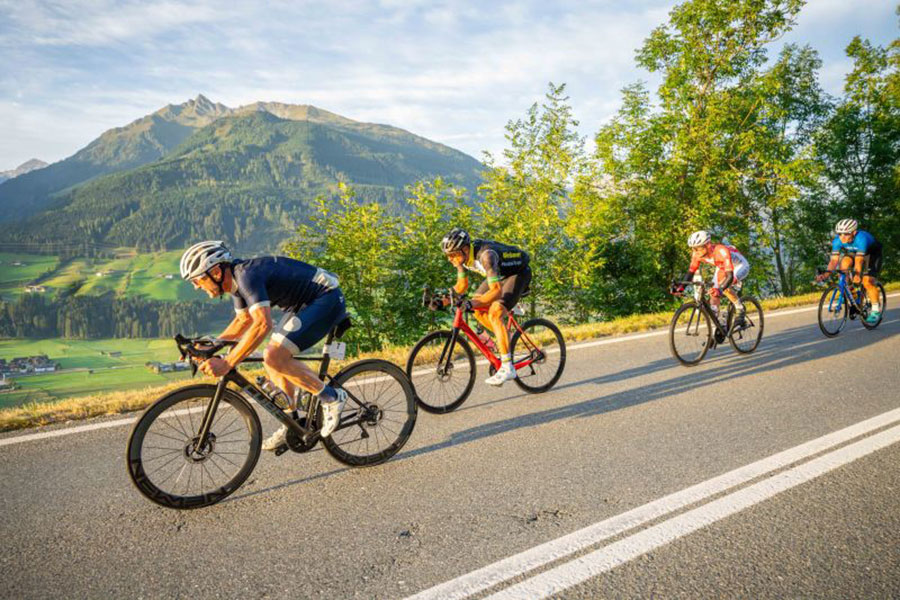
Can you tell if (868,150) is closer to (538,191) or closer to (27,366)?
(538,191)

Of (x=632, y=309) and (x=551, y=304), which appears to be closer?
(x=551, y=304)

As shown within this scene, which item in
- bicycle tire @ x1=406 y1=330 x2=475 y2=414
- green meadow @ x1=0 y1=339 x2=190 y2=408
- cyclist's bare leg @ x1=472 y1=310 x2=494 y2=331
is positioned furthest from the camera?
green meadow @ x1=0 y1=339 x2=190 y2=408

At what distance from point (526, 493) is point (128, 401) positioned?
477 centimetres

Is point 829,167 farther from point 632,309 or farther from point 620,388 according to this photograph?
point 620,388

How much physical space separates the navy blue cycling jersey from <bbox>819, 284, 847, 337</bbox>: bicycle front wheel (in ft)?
30.1

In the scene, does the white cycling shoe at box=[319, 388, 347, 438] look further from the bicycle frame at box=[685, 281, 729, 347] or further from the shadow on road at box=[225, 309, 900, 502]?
the bicycle frame at box=[685, 281, 729, 347]

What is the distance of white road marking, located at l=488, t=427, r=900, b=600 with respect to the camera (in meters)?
2.66

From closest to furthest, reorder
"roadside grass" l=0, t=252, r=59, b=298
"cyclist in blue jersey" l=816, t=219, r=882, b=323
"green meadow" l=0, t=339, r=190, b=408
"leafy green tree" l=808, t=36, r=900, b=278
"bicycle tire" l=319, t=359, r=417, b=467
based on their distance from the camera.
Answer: "bicycle tire" l=319, t=359, r=417, b=467 < "cyclist in blue jersey" l=816, t=219, r=882, b=323 < "leafy green tree" l=808, t=36, r=900, b=278 < "green meadow" l=0, t=339, r=190, b=408 < "roadside grass" l=0, t=252, r=59, b=298

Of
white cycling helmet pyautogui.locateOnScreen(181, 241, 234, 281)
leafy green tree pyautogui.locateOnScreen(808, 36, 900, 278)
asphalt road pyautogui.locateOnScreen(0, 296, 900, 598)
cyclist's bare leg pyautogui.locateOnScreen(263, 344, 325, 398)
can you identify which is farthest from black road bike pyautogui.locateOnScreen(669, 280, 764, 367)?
leafy green tree pyautogui.locateOnScreen(808, 36, 900, 278)

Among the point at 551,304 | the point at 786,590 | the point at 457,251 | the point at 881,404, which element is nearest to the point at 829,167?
the point at 551,304

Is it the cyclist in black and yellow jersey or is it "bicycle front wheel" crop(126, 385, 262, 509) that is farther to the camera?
the cyclist in black and yellow jersey

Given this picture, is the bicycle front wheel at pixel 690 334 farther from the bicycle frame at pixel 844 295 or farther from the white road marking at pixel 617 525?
the bicycle frame at pixel 844 295

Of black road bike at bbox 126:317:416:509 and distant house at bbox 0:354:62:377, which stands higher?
black road bike at bbox 126:317:416:509

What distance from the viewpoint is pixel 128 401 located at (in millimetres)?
5812
